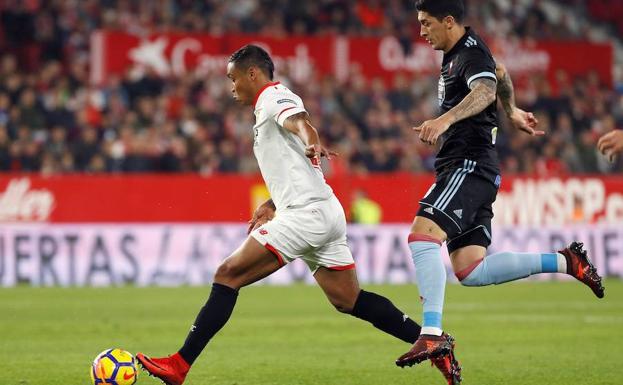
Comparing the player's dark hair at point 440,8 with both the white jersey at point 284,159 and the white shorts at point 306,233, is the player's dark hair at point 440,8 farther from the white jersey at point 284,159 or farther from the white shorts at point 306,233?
the white shorts at point 306,233

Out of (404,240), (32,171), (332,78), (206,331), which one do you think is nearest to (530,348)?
(206,331)

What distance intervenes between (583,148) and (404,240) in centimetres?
Answer: 615

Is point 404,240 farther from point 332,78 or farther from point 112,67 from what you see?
point 112,67

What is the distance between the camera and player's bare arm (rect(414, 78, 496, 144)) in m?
6.77

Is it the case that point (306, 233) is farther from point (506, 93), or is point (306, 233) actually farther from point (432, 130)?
A: point (506, 93)

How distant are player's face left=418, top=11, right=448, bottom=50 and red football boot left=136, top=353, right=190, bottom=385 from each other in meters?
2.53

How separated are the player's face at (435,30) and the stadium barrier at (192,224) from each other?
10.1 meters

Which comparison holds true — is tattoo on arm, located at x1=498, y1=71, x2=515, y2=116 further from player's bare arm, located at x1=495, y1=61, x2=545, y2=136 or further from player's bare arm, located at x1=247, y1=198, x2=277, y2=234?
player's bare arm, located at x1=247, y1=198, x2=277, y2=234

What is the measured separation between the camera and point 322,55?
2458 centimetres

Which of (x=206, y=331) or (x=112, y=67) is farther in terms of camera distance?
(x=112, y=67)

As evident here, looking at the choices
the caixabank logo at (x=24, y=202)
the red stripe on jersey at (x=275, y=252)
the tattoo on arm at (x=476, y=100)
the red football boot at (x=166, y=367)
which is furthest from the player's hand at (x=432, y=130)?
the caixabank logo at (x=24, y=202)

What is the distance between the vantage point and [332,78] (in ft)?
75.8

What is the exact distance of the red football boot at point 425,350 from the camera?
6.77 meters

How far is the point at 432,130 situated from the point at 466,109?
0.40 m
